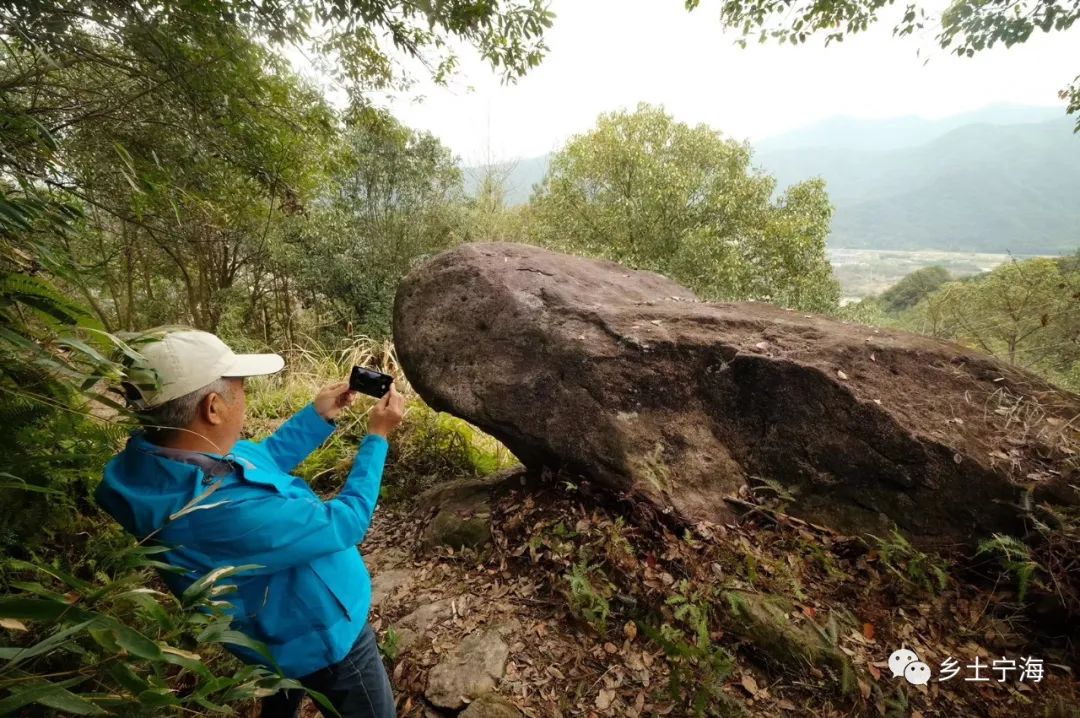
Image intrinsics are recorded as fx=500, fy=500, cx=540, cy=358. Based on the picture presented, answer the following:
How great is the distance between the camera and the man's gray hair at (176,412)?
4.75 feet

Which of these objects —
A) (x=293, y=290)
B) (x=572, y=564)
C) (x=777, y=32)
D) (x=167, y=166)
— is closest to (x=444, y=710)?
(x=572, y=564)

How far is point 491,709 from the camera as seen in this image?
2307 millimetres

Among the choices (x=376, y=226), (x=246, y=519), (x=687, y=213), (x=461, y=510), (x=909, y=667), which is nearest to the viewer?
(x=246, y=519)

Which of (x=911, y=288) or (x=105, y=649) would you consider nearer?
(x=105, y=649)

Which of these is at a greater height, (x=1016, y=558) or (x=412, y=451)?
(x=1016, y=558)

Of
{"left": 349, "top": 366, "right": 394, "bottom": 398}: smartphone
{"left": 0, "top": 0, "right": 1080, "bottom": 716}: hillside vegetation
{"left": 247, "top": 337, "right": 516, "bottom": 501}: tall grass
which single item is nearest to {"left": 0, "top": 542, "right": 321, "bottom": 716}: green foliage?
{"left": 0, "top": 0, "right": 1080, "bottom": 716}: hillside vegetation

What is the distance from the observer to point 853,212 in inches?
6634

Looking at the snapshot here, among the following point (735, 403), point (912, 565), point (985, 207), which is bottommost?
point (985, 207)

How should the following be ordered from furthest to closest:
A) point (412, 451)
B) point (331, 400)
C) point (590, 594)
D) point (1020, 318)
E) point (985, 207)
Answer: point (985, 207)
point (1020, 318)
point (412, 451)
point (590, 594)
point (331, 400)

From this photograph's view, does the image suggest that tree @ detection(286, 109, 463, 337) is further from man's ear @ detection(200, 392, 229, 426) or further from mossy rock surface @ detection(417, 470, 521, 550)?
man's ear @ detection(200, 392, 229, 426)

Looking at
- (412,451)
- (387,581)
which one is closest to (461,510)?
(387,581)

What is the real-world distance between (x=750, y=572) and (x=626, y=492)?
2.61 feet

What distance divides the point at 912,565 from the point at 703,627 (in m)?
1.19

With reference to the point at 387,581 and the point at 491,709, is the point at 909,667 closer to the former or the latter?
the point at 491,709
